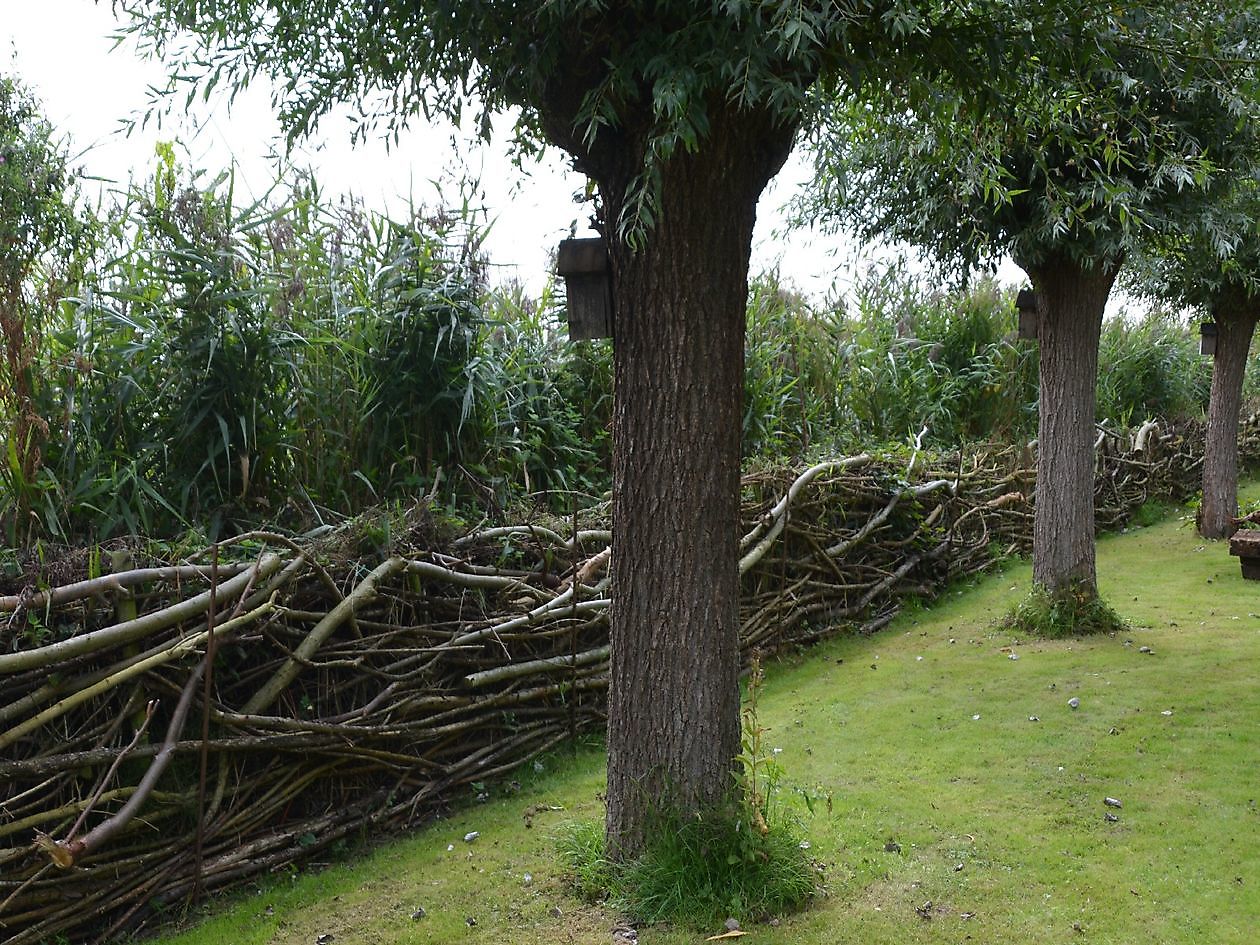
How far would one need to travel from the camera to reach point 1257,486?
1441 centimetres

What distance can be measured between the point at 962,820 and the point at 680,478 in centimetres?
187

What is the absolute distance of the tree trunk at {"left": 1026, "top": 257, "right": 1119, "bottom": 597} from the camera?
6934 millimetres

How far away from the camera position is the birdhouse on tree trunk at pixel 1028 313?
7445mm

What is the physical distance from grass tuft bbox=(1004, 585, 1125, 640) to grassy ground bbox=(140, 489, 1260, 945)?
0.62 feet

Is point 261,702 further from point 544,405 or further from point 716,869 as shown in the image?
point 544,405

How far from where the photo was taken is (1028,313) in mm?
7477

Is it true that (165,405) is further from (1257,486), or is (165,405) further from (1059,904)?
(1257,486)

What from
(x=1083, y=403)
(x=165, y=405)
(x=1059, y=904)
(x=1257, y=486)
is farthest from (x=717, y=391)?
(x=1257, y=486)

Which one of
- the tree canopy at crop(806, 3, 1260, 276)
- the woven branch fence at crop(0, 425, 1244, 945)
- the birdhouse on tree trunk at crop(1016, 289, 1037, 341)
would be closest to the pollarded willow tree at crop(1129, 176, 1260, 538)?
the birdhouse on tree trunk at crop(1016, 289, 1037, 341)

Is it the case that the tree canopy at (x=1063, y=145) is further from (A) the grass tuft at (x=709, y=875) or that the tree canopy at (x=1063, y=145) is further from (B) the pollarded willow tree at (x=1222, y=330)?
(B) the pollarded willow tree at (x=1222, y=330)

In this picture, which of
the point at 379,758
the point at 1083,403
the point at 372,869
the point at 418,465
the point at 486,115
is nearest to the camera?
the point at 486,115

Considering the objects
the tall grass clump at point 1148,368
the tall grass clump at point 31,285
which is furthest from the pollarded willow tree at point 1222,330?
the tall grass clump at point 31,285

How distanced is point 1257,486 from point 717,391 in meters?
13.7

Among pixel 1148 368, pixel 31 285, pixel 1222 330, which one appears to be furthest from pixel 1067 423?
pixel 1148 368
